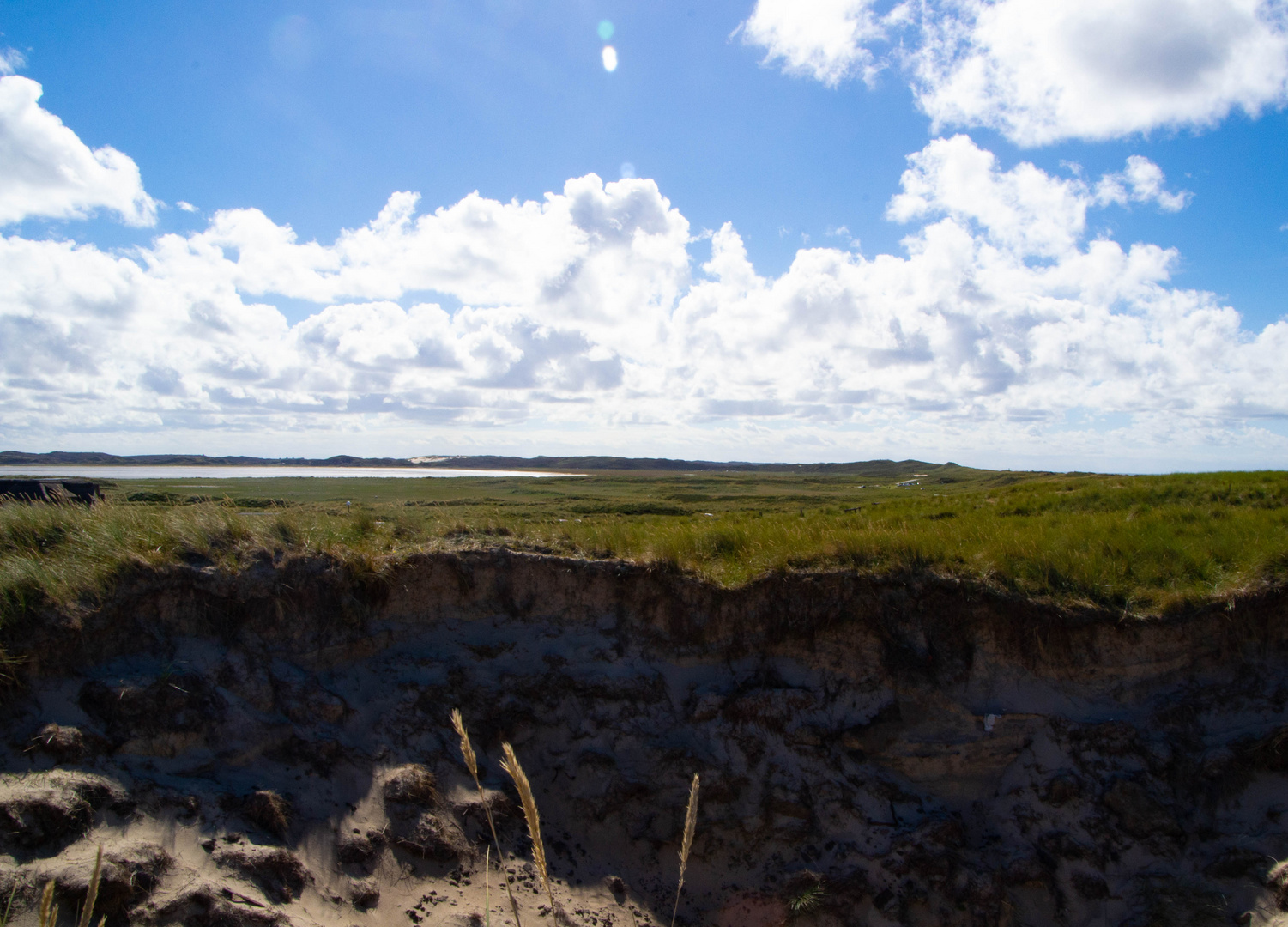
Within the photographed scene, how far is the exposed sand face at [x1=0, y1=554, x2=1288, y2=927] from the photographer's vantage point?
5777mm

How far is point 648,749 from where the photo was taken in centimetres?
760

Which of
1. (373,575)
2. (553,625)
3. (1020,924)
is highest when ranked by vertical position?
(373,575)

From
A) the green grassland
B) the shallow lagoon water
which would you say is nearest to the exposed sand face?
the green grassland

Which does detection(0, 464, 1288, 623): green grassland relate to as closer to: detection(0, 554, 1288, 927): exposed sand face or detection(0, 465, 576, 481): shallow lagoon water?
detection(0, 554, 1288, 927): exposed sand face

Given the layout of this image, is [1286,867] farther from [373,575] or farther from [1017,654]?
[373,575]

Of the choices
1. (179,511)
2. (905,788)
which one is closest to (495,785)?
(905,788)

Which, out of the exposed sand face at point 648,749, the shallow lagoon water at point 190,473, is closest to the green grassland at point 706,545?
the exposed sand face at point 648,749

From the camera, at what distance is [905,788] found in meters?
7.42

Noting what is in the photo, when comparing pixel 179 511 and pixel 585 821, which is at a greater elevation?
pixel 179 511

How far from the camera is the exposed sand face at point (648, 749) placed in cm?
578

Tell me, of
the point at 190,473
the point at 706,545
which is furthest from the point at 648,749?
the point at 190,473

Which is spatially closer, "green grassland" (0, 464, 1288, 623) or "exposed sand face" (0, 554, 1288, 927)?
"exposed sand face" (0, 554, 1288, 927)

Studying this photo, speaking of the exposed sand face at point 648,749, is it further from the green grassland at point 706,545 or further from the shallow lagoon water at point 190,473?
the shallow lagoon water at point 190,473

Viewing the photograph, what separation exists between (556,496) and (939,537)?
43363mm
